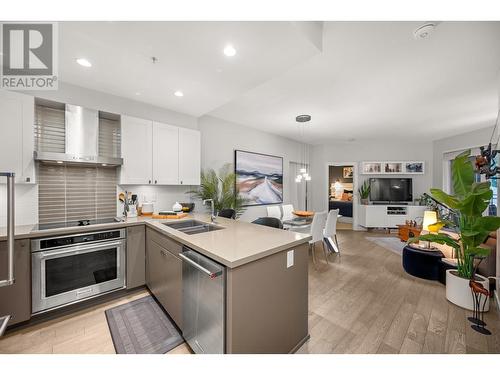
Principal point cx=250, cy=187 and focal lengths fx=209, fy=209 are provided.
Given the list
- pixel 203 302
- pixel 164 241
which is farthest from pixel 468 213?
pixel 164 241

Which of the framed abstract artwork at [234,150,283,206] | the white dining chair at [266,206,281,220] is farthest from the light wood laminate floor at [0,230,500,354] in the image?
the framed abstract artwork at [234,150,283,206]

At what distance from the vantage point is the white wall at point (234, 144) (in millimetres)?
4020

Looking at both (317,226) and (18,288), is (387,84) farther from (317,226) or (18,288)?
(18,288)

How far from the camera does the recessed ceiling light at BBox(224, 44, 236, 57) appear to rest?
1.73 metres

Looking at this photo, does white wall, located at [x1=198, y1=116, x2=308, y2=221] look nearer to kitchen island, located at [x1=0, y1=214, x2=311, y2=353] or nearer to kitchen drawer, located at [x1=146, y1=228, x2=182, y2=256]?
kitchen drawer, located at [x1=146, y1=228, x2=182, y2=256]

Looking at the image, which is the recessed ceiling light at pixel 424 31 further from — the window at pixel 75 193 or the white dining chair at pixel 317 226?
the window at pixel 75 193

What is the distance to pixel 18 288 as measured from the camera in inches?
71.8

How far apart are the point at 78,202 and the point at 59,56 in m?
1.59

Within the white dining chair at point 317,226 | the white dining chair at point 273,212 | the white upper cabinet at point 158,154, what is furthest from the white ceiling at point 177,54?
the white dining chair at point 273,212

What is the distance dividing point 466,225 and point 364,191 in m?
4.42

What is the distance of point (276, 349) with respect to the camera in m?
1.47

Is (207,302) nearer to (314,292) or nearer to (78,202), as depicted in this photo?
(314,292)

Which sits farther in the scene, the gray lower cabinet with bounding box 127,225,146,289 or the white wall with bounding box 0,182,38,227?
the gray lower cabinet with bounding box 127,225,146,289

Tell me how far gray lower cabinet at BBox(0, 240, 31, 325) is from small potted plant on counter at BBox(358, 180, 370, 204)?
23.3 ft
